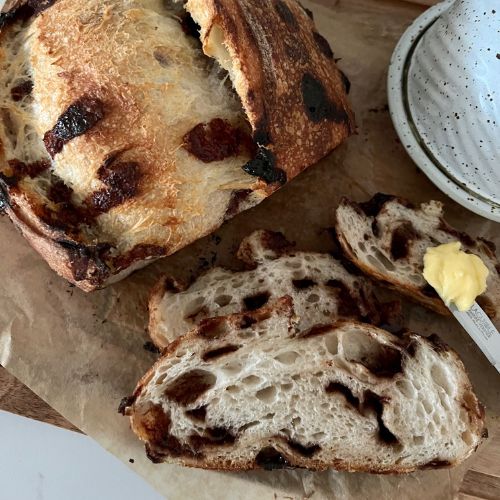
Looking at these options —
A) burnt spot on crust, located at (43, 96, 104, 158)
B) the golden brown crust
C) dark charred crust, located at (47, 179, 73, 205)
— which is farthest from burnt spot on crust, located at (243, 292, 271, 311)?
burnt spot on crust, located at (43, 96, 104, 158)

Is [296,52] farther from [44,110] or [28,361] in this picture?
[28,361]

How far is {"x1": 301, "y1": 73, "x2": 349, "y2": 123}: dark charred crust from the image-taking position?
2.12m

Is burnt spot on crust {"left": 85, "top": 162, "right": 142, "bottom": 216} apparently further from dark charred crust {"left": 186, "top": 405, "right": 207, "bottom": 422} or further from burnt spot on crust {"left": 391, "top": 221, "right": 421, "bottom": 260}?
burnt spot on crust {"left": 391, "top": 221, "right": 421, "bottom": 260}

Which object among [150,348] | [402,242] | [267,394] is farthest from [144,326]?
[402,242]

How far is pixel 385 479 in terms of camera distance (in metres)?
2.36

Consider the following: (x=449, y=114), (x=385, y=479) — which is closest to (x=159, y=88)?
(x=449, y=114)

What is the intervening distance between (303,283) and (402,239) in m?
0.41

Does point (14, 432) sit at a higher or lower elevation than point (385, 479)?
higher

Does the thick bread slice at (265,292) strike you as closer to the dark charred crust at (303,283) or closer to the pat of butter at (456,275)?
the dark charred crust at (303,283)

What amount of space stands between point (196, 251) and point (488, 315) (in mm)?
1108

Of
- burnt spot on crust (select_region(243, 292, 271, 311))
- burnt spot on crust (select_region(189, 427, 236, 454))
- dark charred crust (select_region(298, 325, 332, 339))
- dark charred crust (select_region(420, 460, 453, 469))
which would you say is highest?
burnt spot on crust (select_region(243, 292, 271, 311))

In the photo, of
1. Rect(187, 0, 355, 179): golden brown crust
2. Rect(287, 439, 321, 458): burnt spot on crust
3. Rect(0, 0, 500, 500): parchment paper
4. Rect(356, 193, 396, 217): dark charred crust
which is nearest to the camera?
Rect(187, 0, 355, 179): golden brown crust

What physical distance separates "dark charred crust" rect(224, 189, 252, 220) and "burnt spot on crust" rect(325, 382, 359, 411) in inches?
25.6

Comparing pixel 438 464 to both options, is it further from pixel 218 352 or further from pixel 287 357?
pixel 218 352
